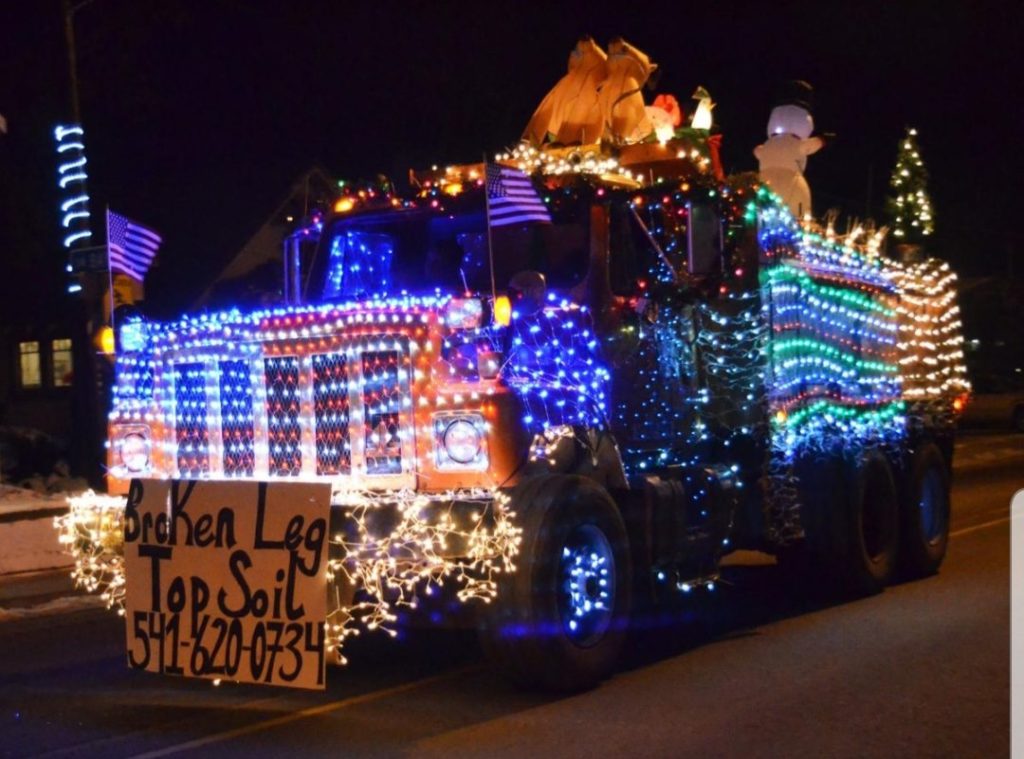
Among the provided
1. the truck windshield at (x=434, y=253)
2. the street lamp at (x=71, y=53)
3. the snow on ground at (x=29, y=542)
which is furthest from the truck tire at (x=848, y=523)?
the street lamp at (x=71, y=53)

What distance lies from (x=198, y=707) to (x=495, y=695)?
173cm

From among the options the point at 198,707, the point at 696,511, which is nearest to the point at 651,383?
the point at 696,511

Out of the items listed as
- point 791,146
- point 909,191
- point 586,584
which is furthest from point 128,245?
point 909,191

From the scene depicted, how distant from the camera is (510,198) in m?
8.62

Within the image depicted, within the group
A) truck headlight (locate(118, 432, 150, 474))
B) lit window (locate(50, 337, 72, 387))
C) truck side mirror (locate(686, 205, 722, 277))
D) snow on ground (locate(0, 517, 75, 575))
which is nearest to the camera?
truck headlight (locate(118, 432, 150, 474))

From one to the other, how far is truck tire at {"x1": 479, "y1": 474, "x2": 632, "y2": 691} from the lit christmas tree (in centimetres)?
1972

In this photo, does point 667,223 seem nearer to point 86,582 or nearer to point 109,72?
point 86,582

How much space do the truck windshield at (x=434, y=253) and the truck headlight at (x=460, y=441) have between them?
163cm

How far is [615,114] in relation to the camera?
420 inches

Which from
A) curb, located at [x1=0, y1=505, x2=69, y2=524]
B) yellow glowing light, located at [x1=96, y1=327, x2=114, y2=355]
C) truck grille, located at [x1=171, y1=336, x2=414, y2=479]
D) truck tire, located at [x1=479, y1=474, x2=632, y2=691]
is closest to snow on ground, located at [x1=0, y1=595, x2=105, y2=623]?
curb, located at [x1=0, y1=505, x2=69, y2=524]

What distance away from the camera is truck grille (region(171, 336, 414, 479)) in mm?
7863

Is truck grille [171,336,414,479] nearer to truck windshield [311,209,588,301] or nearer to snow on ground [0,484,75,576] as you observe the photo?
truck windshield [311,209,588,301]

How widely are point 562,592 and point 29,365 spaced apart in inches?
1034

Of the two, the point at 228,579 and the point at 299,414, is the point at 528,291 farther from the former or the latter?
the point at 228,579
